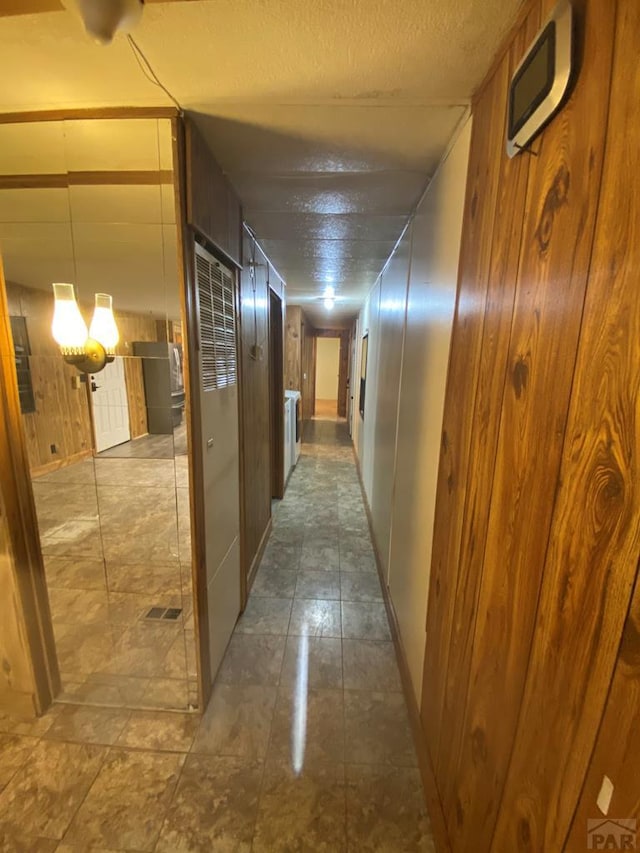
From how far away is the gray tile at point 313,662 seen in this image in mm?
1681

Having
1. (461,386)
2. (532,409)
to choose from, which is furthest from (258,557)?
(532,409)

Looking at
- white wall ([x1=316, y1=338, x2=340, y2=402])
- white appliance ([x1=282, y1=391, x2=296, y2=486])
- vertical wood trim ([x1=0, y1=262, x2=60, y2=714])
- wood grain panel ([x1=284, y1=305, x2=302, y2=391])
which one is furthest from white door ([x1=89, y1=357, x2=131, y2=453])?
white wall ([x1=316, y1=338, x2=340, y2=402])

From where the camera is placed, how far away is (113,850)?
108cm

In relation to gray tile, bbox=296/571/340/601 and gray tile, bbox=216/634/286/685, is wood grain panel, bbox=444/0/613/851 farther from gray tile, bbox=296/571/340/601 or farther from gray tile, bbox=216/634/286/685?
gray tile, bbox=296/571/340/601

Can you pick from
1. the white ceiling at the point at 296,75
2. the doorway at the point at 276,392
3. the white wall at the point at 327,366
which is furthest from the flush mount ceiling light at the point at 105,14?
the white wall at the point at 327,366

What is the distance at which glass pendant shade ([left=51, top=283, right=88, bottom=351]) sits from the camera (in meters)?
1.42

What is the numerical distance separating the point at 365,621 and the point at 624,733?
68.7 inches

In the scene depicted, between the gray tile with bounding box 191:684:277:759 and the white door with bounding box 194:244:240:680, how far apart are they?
0.13 meters

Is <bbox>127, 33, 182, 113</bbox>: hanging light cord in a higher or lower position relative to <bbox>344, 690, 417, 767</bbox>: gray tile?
higher

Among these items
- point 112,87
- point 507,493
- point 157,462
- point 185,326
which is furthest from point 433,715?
point 112,87

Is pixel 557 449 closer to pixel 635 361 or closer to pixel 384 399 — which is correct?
pixel 635 361

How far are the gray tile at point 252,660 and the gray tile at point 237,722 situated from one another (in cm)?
4

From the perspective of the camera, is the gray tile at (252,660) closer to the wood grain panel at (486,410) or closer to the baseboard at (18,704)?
the baseboard at (18,704)

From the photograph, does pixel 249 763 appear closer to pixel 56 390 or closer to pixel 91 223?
pixel 56 390
